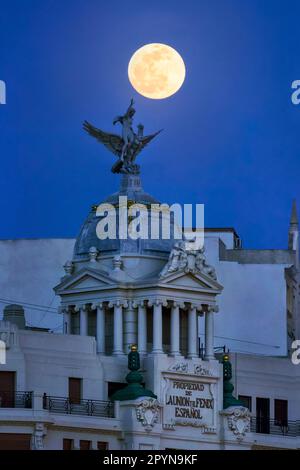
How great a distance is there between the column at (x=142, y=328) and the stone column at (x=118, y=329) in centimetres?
100

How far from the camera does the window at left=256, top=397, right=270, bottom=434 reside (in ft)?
509

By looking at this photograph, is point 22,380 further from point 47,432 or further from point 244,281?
point 244,281

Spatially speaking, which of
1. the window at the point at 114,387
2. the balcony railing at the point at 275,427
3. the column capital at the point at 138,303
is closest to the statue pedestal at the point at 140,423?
the window at the point at 114,387

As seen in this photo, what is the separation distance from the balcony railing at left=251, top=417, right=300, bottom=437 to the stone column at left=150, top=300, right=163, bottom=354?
8582mm

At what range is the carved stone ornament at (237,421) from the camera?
151250 mm

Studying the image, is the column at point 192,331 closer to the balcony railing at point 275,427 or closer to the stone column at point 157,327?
the stone column at point 157,327

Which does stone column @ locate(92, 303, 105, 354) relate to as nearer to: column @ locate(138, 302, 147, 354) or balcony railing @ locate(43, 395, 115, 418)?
column @ locate(138, 302, 147, 354)

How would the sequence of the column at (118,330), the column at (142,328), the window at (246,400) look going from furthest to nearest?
1. the window at (246,400)
2. the column at (142,328)
3. the column at (118,330)

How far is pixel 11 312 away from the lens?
153 meters

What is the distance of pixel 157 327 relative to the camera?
149125 mm

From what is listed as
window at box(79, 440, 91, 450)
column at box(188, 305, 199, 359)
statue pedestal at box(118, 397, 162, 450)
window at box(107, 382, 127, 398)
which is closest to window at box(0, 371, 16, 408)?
window at box(79, 440, 91, 450)

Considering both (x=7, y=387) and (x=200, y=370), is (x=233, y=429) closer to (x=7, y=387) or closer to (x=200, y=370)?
→ (x=200, y=370)
